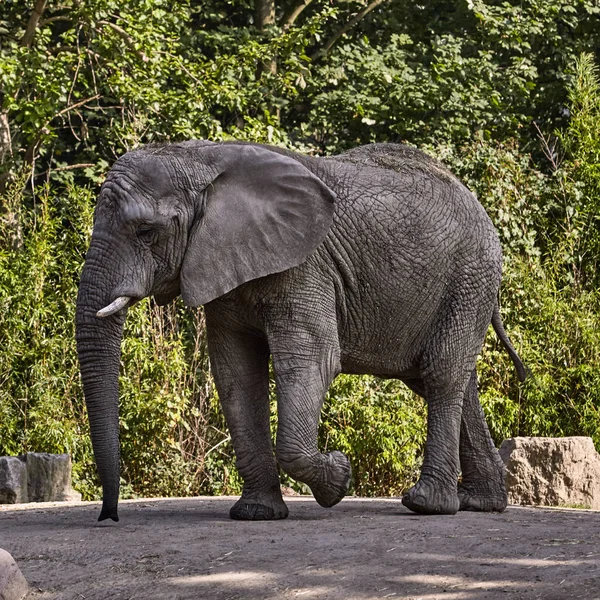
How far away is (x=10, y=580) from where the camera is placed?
18.3ft

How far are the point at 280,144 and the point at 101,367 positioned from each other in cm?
802

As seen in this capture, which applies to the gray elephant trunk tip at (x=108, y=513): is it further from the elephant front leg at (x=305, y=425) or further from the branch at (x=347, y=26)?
the branch at (x=347, y=26)

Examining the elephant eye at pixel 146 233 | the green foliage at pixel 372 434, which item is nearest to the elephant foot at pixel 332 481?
the elephant eye at pixel 146 233

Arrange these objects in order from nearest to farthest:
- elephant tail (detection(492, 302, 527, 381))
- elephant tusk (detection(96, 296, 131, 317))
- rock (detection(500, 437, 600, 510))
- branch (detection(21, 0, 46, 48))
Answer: elephant tusk (detection(96, 296, 131, 317)), elephant tail (detection(492, 302, 527, 381)), rock (detection(500, 437, 600, 510)), branch (detection(21, 0, 46, 48))

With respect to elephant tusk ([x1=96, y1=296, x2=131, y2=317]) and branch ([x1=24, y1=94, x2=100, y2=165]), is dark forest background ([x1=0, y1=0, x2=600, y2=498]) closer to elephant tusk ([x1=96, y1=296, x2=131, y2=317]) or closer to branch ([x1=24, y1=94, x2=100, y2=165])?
branch ([x1=24, y1=94, x2=100, y2=165])

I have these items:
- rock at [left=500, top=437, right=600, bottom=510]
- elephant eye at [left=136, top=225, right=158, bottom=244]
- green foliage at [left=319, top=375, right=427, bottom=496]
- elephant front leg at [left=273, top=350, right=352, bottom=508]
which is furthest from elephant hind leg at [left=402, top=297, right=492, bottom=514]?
green foliage at [left=319, top=375, right=427, bottom=496]

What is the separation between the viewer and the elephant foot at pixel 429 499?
25.9 ft

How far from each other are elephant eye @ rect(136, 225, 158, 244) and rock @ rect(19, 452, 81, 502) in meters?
3.82

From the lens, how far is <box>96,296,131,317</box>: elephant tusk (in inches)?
273

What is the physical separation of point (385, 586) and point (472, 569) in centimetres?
51

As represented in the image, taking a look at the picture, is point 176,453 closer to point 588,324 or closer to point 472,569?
point 588,324

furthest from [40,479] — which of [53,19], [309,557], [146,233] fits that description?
[53,19]

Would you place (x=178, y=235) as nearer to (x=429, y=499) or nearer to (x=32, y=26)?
(x=429, y=499)

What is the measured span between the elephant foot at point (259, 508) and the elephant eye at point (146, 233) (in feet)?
5.48
